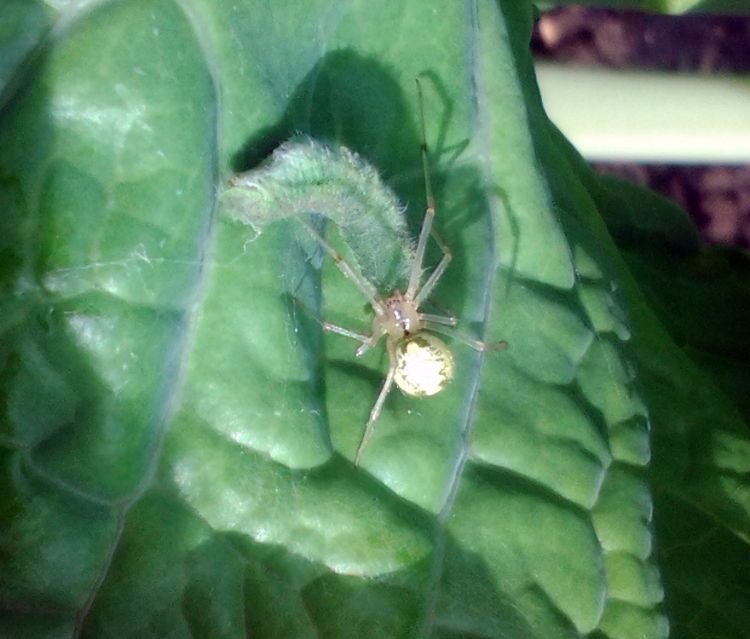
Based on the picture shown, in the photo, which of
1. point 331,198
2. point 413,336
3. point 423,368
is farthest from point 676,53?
point 331,198

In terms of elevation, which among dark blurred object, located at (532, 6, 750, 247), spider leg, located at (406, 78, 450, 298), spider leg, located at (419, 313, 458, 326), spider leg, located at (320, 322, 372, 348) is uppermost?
spider leg, located at (406, 78, 450, 298)

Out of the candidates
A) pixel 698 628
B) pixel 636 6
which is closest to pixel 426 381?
pixel 698 628

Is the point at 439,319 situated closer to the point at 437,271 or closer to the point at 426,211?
the point at 437,271

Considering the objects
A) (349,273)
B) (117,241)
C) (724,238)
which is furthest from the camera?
(724,238)

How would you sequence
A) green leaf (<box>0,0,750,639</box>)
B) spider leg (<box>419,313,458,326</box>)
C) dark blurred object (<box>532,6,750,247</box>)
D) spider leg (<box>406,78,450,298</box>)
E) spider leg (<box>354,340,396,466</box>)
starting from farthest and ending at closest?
dark blurred object (<box>532,6,750,247</box>) → spider leg (<box>419,313,458,326</box>) → spider leg (<box>406,78,450,298</box>) → spider leg (<box>354,340,396,466</box>) → green leaf (<box>0,0,750,639</box>)

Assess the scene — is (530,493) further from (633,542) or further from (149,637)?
(149,637)

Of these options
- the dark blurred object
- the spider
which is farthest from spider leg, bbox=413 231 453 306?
the dark blurred object

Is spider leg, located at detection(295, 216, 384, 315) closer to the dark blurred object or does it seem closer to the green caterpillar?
the green caterpillar
